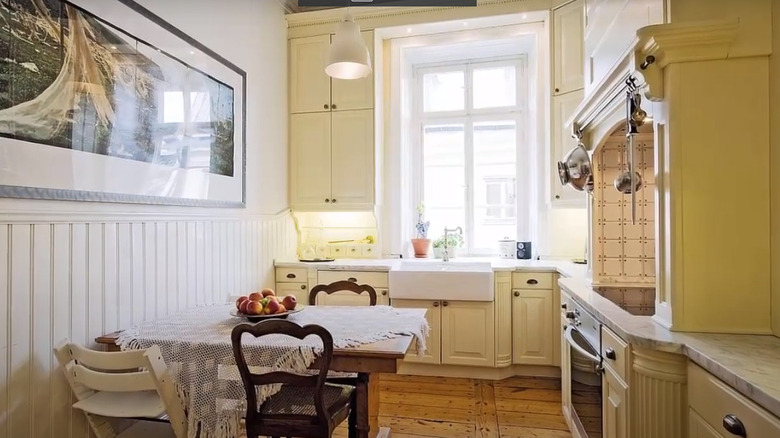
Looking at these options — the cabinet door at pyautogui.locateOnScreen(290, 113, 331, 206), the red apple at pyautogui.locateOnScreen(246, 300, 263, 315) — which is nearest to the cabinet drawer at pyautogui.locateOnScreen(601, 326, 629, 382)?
the red apple at pyautogui.locateOnScreen(246, 300, 263, 315)

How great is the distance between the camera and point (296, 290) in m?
3.44

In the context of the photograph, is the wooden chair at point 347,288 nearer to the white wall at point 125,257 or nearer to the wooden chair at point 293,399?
the wooden chair at point 293,399

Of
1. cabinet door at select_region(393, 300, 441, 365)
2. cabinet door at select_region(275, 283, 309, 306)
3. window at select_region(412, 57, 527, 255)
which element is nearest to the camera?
cabinet door at select_region(393, 300, 441, 365)

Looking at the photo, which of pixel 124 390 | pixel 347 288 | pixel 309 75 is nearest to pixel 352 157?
pixel 309 75

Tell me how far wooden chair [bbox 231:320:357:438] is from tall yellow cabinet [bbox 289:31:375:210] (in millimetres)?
2093

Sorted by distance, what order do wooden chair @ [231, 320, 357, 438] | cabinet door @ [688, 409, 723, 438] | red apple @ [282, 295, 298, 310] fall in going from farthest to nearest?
red apple @ [282, 295, 298, 310] < wooden chair @ [231, 320, 357, 438] < cabinet door @ [688, 409, 723, 438]

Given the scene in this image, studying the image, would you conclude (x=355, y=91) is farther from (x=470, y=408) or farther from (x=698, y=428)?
(x=698, y=428)

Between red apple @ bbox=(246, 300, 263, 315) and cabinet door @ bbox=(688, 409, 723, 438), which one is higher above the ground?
red apple @ bbox=(246, 300, 263, 315)

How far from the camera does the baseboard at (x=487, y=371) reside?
3.17m

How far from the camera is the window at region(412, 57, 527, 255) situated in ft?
12.7

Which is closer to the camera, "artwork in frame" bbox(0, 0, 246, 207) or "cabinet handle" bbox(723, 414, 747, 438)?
"cabinet handle" bbox(723, 414, 747, 438)

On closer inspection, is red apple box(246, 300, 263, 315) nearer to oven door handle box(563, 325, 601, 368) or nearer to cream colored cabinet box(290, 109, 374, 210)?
oven door handle box(563, 325, 601, 368)

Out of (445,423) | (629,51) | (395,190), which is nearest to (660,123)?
(629,51)

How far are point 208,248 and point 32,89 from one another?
4.14 feet
